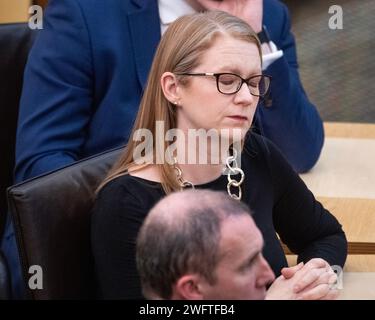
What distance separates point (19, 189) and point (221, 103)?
31cm

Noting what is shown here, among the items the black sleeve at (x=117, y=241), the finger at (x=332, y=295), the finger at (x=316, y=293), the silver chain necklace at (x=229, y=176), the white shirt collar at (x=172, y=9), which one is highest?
the white shirt collar at (x=172, y=9)

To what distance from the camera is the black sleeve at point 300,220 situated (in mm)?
1393

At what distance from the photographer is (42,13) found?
5.80 ft

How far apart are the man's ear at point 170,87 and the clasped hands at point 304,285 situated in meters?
0.28

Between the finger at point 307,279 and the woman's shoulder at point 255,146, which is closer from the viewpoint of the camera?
the finger at point 307,279

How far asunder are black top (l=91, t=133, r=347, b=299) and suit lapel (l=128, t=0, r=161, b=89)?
0.32m

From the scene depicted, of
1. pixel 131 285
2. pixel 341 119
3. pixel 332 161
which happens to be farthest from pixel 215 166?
pixel 341 119

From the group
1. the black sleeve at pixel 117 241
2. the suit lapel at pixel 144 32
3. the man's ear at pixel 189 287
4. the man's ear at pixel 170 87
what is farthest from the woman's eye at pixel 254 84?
the suit lapel at pixel 144 32

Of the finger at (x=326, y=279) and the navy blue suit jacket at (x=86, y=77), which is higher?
the navy blue suit jacket at (x=86, y=77)

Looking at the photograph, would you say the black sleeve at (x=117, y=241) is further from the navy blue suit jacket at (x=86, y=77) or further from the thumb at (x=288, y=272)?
the navy blue suit jacket at (x=86, y=77)

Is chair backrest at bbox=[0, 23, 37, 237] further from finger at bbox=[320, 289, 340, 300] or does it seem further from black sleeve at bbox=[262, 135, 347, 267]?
finger at bbox=[320, 289, 340, 300]

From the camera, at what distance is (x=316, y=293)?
1.19 meters

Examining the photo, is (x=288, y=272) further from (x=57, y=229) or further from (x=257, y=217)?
(x=57, y=229)

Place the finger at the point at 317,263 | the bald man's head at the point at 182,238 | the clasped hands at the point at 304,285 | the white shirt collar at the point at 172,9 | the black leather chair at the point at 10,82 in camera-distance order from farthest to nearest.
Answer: the black leather chair at the point at 10,82
the white shirt collar at the point at 172,9
the finger at the point at 317,263
the clasped hands at the point at 304,285
the bald man's head at the point at 182,238
